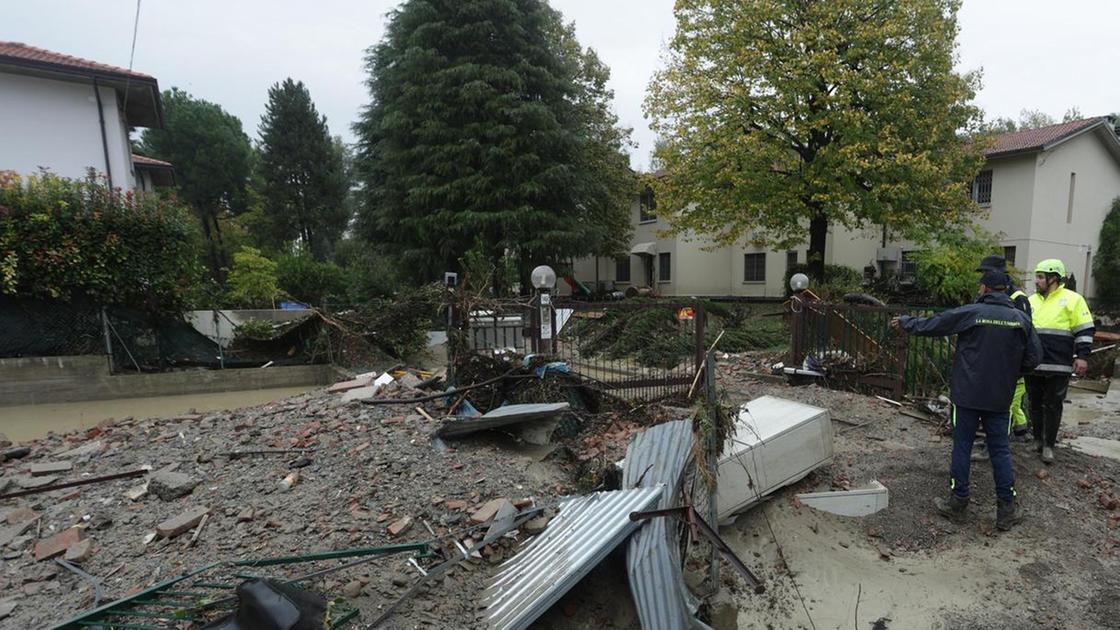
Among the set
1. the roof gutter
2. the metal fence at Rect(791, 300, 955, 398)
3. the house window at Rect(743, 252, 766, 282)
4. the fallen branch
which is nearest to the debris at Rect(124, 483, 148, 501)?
the fallen branch

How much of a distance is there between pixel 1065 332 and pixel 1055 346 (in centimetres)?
14

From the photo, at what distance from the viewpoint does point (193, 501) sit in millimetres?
3934

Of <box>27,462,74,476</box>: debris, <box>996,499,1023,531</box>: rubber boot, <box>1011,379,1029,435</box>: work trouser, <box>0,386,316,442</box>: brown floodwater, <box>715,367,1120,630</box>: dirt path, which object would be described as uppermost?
<box>1011,379,1029,435</box>: work trouser

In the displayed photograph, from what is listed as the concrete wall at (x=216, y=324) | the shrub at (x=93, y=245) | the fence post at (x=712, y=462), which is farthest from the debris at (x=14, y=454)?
the fence post at (x=712, y=462)

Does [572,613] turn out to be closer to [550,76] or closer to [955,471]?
[955,471]

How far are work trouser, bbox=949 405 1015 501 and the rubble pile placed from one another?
254 centimetres

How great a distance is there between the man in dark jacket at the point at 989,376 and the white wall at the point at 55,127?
17.2 metres

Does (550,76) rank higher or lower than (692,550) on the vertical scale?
higher

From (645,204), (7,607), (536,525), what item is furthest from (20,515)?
(645,204)

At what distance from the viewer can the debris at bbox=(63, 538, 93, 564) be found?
129 inches

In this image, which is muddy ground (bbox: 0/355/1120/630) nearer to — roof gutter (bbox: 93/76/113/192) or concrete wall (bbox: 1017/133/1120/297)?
roof gutter (bbox: 93/76/113/192)

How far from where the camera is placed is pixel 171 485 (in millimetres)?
4035

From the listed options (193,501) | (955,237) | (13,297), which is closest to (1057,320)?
(193,501)

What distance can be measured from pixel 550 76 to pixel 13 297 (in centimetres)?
1401
